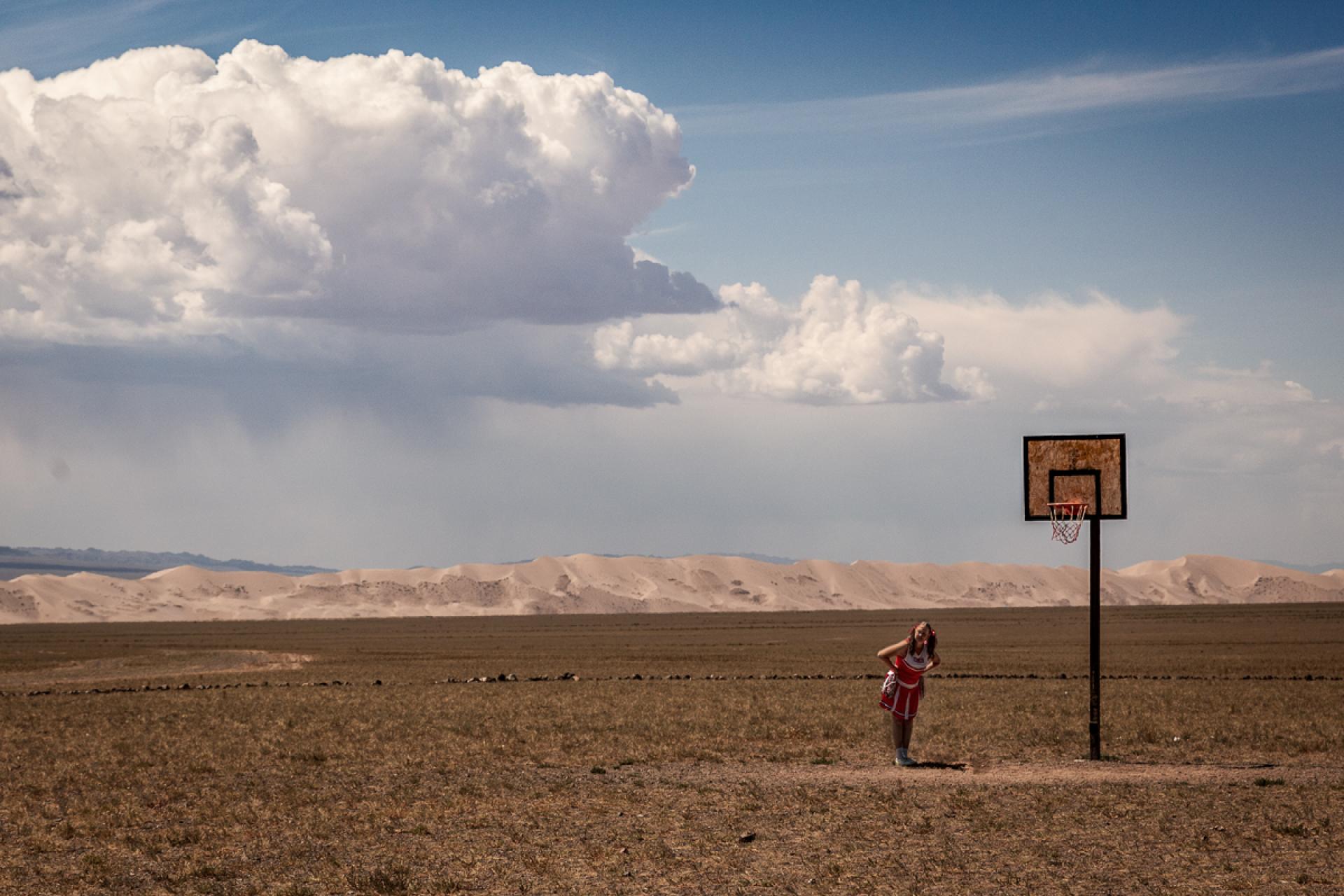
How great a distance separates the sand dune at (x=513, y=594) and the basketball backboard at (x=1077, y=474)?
14786 centimetres

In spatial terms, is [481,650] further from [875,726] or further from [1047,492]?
[1047,492]

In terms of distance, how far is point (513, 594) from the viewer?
592 ft

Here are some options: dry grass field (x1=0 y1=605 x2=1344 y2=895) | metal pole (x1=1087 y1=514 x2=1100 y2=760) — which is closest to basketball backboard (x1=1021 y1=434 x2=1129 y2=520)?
metal pole (x1=1087 y1=514 x2=1100 y2=760)

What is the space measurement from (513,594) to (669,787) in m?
164

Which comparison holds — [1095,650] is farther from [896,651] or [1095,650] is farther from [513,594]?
[513,594]

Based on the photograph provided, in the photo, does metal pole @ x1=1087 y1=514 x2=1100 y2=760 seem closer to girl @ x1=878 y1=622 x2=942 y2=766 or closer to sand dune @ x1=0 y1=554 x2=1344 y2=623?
girl @ x1=878 y1=622 x2=942 y2=766

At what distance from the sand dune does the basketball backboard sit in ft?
485

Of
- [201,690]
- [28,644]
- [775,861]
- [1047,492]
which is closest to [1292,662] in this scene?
[1047,492]

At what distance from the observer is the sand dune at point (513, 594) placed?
166 meters

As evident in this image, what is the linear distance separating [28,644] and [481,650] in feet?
118

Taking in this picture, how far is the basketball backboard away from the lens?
22.0 meters

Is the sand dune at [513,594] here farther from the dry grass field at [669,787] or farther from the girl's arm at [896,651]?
the girl's arm at [896,651]

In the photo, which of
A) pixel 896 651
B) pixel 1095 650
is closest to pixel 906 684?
pixel 896 651

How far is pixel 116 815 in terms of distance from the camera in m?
17.5
